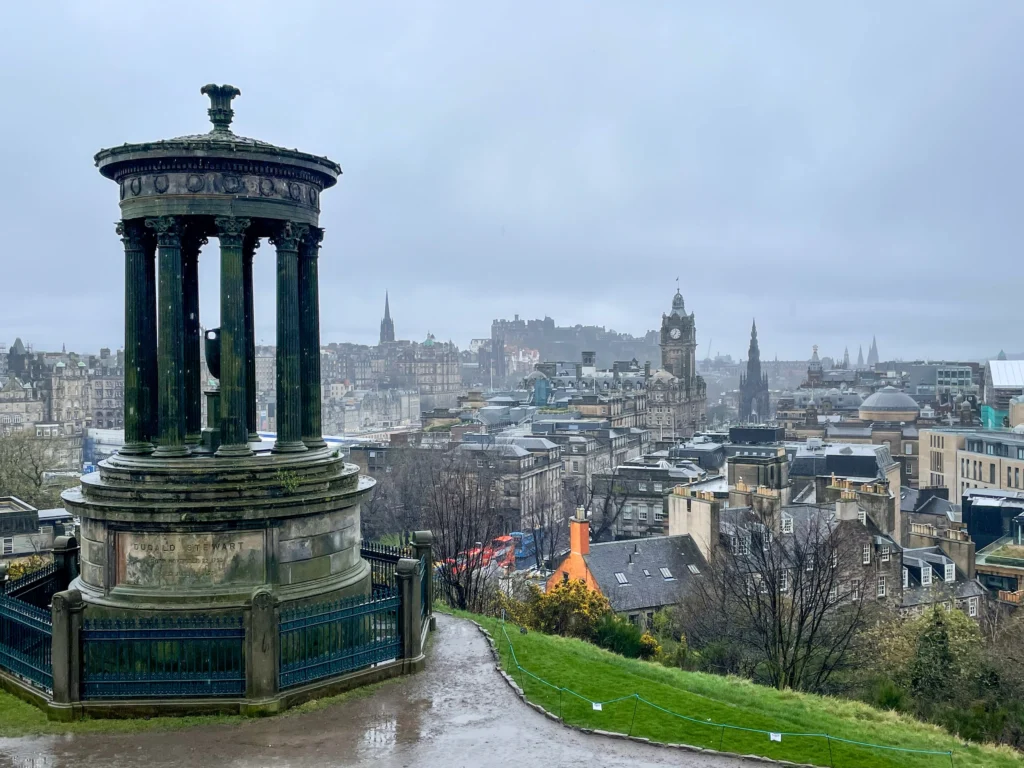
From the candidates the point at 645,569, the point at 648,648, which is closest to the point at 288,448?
the point at 648,648

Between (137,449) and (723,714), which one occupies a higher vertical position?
(137,449)

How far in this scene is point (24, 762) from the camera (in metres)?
13.9

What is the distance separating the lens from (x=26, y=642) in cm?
1694

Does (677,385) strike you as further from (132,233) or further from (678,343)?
(132,233)

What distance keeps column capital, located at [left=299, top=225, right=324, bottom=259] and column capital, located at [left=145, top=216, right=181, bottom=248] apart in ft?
8.29

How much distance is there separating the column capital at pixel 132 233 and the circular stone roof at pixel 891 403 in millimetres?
121308

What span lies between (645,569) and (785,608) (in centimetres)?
1218

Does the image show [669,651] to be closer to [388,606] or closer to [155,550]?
[388,606]

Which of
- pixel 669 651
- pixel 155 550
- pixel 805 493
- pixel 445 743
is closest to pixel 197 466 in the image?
pixel 155 550

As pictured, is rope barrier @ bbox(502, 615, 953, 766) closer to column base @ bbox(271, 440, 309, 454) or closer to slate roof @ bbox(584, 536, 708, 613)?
column base @ bbox(271, 440, 309, 454)

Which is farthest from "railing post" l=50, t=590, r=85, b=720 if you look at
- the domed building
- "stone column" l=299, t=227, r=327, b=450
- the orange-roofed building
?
the domed building

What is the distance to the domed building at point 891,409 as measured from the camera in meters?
126

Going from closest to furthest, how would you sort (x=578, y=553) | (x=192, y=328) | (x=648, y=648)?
(x=192, y=328) → (x=648, y=648) → (x=578, y=553)

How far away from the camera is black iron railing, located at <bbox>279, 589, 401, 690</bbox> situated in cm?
1614
